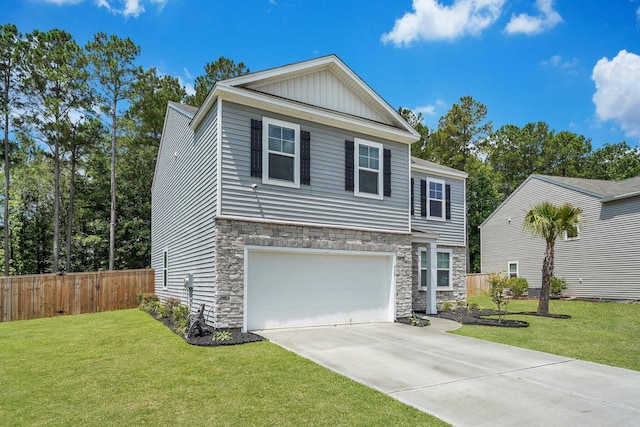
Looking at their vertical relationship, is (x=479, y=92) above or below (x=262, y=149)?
above

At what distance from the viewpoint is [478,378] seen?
609cm

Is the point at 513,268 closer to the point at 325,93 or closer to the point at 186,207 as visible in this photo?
the point at 325,93

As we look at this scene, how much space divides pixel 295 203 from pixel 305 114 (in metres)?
2.33

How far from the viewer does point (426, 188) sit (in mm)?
15555

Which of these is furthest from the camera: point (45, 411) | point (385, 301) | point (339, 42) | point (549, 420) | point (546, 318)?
point (339, 42)

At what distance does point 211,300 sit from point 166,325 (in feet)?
8.48

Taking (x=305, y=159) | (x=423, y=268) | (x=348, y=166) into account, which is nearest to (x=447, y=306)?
(x=423, y=268)

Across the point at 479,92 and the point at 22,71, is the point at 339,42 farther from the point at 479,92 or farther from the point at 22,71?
the point at 479,92

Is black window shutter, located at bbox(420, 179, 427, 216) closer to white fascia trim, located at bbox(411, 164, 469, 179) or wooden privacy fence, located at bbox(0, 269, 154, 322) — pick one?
white fascia trim, located at bbox(411, 164, 469, 179)

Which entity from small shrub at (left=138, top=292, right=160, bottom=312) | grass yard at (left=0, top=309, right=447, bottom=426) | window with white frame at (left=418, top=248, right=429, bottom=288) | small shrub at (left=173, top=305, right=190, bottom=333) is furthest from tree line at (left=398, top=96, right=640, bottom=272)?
grass yard at (left=0, top=309, right=447, bottom=426)

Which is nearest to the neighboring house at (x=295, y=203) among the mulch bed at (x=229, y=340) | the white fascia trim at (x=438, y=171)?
the mulch bed at (x=229, y=340)

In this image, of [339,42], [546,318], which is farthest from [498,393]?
[339,42]

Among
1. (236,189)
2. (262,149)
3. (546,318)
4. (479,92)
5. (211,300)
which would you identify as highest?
(479,92)

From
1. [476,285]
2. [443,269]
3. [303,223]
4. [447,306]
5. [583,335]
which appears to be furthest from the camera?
[476,285]
